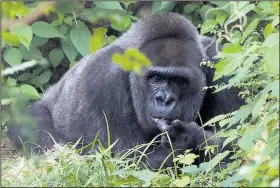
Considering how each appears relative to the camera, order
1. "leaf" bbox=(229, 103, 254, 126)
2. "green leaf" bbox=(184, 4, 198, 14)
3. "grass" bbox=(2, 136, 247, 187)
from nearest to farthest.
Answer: "grass" bbox=(2, 136, 247, 187) < "leaf" bbox=(229, 103, 254, 126) < "green leaf" bbox=(184, 4, 198, 14)

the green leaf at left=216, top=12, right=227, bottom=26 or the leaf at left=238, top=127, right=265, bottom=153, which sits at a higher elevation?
the leaf at left=238, top=127, right=265, bottom=153

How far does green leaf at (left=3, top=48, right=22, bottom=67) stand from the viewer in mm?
6457

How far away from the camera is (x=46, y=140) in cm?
593

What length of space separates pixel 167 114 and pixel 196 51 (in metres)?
0.68

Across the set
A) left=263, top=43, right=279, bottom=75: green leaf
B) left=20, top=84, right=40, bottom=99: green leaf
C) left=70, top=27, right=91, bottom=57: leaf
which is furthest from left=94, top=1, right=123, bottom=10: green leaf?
left=263, top=43, right=279, bottom=75: green leaf

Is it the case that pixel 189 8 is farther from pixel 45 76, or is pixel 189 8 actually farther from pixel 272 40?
pixel 272 40

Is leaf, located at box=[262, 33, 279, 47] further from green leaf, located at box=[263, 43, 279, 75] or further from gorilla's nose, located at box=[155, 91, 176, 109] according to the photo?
gorilla's nose, located at box=[155, 91, 176, 109]

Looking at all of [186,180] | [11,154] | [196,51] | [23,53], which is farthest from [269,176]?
[23,53]

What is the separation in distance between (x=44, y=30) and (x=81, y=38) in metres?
0.42

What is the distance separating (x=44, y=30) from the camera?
6.90 meters

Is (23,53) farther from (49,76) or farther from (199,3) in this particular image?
(199,3)

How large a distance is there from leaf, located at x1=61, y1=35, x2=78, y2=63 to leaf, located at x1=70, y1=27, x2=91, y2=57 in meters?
0.13

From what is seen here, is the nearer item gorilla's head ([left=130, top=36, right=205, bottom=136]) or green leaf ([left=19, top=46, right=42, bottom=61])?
gorilla's head ([left=130, top=36, right=205, bottom=136])

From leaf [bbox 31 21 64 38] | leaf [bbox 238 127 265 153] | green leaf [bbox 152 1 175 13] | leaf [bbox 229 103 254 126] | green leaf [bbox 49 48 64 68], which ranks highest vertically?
leaf [bbox 238 127 265 153]
